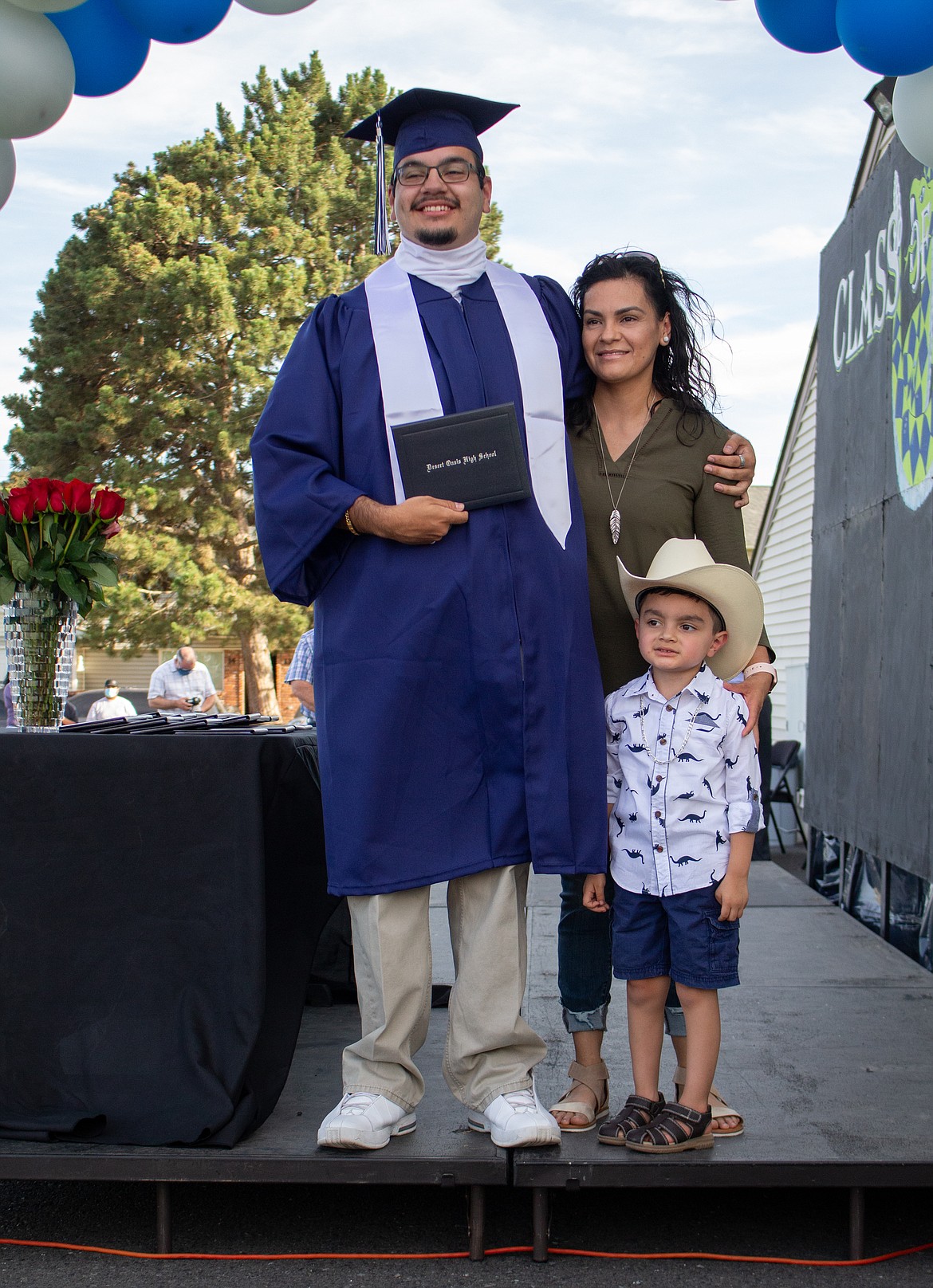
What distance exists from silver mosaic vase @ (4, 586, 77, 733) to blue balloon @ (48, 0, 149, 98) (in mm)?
1236

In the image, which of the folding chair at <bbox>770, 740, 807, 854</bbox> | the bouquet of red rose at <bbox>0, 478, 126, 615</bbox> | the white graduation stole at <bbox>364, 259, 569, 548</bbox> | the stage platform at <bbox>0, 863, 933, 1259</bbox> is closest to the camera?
the stage platform at <bbox>0, 863, 933, 1259</bbox>

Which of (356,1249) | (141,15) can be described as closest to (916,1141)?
(356,1249)

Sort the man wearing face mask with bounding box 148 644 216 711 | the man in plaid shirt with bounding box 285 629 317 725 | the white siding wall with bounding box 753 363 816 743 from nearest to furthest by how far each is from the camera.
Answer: the man in plaid shirt with bounding box 285 629 317 725
the man wearing face mask with bounding box 148 644 216 711
the white siding wall with bounding box 753 363 816 743

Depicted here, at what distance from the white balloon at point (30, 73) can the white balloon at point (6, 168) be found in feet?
0.58

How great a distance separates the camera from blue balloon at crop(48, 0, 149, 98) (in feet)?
9.45

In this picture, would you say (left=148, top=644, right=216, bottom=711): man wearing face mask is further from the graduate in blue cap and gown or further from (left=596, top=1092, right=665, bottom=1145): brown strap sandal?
(left=596, top=1092, right=665, bottom=1145): brown strap sandal

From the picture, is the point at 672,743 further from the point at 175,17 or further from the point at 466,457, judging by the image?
the point at 175,17

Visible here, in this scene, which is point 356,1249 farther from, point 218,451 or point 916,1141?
point 218,451

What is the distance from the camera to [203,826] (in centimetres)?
258

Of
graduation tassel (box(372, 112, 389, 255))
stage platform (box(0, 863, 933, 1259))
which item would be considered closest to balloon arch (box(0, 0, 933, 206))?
graduation tassel (box(372, 112, 389, 255))

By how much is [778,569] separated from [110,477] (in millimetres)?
13181

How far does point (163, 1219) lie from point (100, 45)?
2.60 meters

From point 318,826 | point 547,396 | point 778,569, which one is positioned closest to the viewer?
point 547,396

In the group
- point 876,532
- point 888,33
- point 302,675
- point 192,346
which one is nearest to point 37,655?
point 888,33
